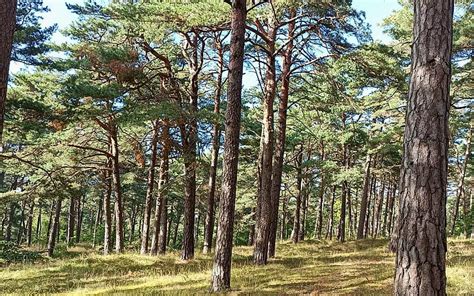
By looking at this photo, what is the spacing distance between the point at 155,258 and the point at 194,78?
22.9 ft

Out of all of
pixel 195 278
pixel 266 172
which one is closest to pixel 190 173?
pixel 266 172

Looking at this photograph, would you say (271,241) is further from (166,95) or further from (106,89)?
(106,89)

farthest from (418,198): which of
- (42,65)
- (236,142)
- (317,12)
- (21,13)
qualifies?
(21,13)

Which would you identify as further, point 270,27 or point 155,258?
point 155,258

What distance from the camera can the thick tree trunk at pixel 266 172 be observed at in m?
12.0

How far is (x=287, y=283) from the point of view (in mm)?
8742

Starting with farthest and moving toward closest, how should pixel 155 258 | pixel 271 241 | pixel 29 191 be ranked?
1. pixel 29 191
2. pixel 155 258
3. pixel 271 241

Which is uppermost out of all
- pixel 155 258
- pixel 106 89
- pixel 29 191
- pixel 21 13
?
pixel 21 13

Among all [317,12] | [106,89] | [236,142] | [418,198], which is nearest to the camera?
Result: [418,198]

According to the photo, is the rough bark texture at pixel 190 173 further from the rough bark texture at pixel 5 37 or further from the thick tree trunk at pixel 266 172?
the rough bark texture at pixel 5 37

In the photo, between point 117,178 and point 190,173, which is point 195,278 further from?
point 117,178

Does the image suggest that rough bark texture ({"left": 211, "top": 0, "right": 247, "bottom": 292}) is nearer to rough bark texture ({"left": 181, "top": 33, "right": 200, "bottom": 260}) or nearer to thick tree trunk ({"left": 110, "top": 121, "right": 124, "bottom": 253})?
rough bark texture ({"left": 181, "top": 33, "right": 200, "bottom": 260})

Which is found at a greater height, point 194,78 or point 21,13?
point 21,13

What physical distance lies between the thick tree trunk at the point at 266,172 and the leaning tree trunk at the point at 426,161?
313 inches
